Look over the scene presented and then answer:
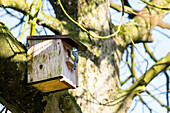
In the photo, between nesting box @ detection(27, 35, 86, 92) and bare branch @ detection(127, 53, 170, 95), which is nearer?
nesting box @ detection(27, 35, 86, 92)

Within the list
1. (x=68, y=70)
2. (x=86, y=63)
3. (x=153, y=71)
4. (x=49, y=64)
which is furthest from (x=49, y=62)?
(x=153, y=71)

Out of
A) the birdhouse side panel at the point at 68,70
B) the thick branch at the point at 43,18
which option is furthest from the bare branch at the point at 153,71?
the thick branch at the point at 43,18

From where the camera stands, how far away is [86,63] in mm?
2664

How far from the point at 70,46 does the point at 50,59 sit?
25 centimetres

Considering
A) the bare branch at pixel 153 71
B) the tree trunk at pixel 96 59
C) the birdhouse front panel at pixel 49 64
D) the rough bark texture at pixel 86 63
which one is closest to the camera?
the rough bark texture at pixel 86 63

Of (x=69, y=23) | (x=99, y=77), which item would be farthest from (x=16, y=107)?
(x=69, y=23)

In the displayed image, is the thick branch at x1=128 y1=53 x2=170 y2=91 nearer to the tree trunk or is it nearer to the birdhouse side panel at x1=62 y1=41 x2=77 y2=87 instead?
the tree trunk

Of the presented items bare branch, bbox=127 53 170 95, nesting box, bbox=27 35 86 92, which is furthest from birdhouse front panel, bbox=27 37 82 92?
bare branch, bbox=127 53 170 95

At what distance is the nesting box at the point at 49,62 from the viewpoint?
2021 mm

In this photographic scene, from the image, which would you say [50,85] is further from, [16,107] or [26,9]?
[26,9]

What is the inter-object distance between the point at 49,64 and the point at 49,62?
1 centimetres

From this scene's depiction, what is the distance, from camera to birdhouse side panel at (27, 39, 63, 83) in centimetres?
203

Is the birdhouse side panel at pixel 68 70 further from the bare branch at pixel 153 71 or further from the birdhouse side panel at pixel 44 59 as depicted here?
the bare branch at pixel 153 71

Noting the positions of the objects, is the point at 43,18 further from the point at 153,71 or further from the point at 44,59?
the point at 153,71
